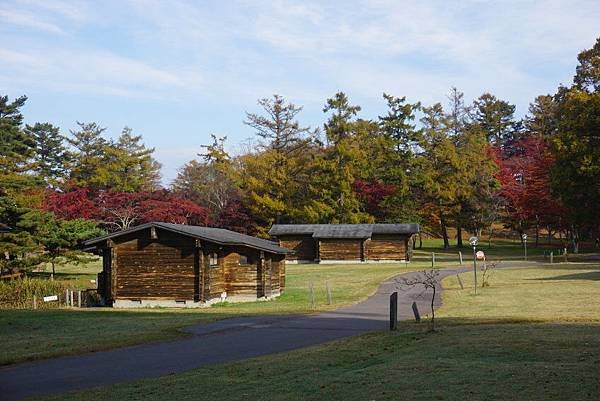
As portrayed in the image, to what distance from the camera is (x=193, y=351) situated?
16.2 meters

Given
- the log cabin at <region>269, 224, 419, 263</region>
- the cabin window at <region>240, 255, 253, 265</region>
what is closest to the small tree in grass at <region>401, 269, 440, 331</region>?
the cabin window at <region>240, 255, 253, 265</region>

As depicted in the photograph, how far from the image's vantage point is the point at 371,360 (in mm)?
13180

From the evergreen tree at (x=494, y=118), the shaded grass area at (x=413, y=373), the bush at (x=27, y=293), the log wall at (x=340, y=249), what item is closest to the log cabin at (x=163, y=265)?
the bush at (x=27, y=293)

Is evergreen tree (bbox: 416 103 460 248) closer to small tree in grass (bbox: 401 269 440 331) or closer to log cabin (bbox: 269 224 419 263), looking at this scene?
log cabin (bbox: 269 224 419 263)

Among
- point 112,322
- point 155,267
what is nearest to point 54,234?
point 155,267

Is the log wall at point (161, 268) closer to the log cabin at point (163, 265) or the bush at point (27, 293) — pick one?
the log cabin at point (163, 265)

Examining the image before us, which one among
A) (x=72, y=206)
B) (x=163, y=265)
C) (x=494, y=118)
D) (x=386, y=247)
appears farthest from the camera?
(x=494, y=118)

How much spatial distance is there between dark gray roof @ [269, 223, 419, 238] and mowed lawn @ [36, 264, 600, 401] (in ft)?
135

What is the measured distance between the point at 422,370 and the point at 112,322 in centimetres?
1516

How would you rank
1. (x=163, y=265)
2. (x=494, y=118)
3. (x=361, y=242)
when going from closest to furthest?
(x=163, y=265)
(x=361, y=242)
(x=494, y=118)

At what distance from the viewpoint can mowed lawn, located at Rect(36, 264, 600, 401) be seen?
929 cm

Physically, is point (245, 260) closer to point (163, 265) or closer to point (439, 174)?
point (163, 265)

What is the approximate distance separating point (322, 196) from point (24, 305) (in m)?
42.0

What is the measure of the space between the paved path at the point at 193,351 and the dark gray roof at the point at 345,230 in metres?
36.1
